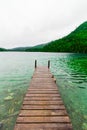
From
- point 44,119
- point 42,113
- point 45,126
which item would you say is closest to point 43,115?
point 42,113

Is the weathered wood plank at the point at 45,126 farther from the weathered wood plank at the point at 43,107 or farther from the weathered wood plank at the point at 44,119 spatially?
the weathered wood plank at the point at 43,107

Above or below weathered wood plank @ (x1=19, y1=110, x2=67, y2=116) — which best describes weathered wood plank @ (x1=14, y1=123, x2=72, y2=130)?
below

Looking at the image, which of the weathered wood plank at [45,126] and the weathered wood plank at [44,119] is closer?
the weathered wood plank at [45,126]

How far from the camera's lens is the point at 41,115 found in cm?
859

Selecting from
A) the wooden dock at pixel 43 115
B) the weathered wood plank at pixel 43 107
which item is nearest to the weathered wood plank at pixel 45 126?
the wooden dock at pixel 43 115

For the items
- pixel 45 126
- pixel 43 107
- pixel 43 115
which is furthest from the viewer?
pixel 43 107

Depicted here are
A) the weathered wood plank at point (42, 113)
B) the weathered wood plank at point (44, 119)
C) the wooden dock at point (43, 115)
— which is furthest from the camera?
the weathered wood plank at point (42, 113)

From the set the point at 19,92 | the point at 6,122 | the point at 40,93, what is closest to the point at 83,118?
the point at 40,93

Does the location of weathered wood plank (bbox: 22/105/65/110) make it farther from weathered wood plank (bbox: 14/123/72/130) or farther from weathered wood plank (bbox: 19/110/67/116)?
weathered wood plank (bbox: 14/123/72/130)

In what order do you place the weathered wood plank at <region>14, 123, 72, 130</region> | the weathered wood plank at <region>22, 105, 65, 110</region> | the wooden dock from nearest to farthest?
1. the weathered wood plank at <region>14, 123, 72, 130</region>
2. the wooden dock
3. the weathered wood plank at <region>22, 105, 65, 110</region>

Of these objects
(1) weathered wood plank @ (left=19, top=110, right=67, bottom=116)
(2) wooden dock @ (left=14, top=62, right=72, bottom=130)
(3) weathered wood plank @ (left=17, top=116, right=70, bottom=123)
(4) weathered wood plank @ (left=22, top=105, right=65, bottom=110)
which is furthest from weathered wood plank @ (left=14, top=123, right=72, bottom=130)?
(4) weathered wood plank @ (left=22, top=105, right=65, bottom=110)

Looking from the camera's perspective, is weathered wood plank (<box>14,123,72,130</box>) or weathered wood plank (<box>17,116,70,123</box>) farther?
weathered wood plank (<box>17,116,70,123</box>)

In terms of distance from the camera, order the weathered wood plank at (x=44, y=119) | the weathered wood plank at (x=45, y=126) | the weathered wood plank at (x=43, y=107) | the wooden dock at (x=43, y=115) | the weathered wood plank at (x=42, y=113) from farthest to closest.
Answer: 1. the weathered wood plank at (x=43, y=107)
2. the weathered wood plank at (x=42, y=113)
3. the weathered wood plank at (x=44, y=119)
4. the wooden dock at (x=43, y=115)
5. the weathered wood plank at (x=45, y=126)

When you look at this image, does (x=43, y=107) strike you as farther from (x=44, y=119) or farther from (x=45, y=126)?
(x=45, y=126)
